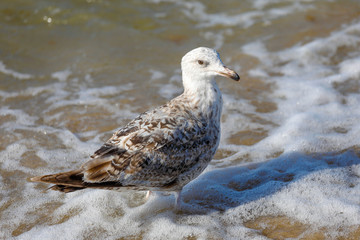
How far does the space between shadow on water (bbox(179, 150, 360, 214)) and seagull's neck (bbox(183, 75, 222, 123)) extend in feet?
2.39

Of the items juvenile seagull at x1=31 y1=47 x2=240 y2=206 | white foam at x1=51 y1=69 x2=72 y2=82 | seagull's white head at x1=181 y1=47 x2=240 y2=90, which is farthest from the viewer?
white foam at x1=51 y1=69 x2=72 y2=82

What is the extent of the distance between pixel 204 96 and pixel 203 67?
Result: 267mm

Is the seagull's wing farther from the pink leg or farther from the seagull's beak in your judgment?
the seagull's beak

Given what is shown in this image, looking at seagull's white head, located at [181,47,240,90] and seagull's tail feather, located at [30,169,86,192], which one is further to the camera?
seagull's white head, located at [181,47,240,90]

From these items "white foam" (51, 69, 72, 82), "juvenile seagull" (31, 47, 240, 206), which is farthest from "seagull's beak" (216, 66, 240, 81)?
"white foam" (51, 69, 72, 82)

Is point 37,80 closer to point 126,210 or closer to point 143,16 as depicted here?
point 143,16

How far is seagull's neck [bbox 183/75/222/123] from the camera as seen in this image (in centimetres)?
444

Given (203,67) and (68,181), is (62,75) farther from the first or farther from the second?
(68,181)

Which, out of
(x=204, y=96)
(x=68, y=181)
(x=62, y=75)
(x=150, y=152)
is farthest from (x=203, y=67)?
(x=62, y=75)

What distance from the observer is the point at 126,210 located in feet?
14.9

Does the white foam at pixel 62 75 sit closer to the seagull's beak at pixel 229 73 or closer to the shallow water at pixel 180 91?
the shallow water at pixel 180 91

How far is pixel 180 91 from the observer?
22.0ft

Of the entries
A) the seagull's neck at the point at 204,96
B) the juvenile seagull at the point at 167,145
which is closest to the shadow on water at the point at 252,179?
the juvenile seagull at the point at 167,145

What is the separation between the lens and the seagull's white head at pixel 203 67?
430 centimetres
